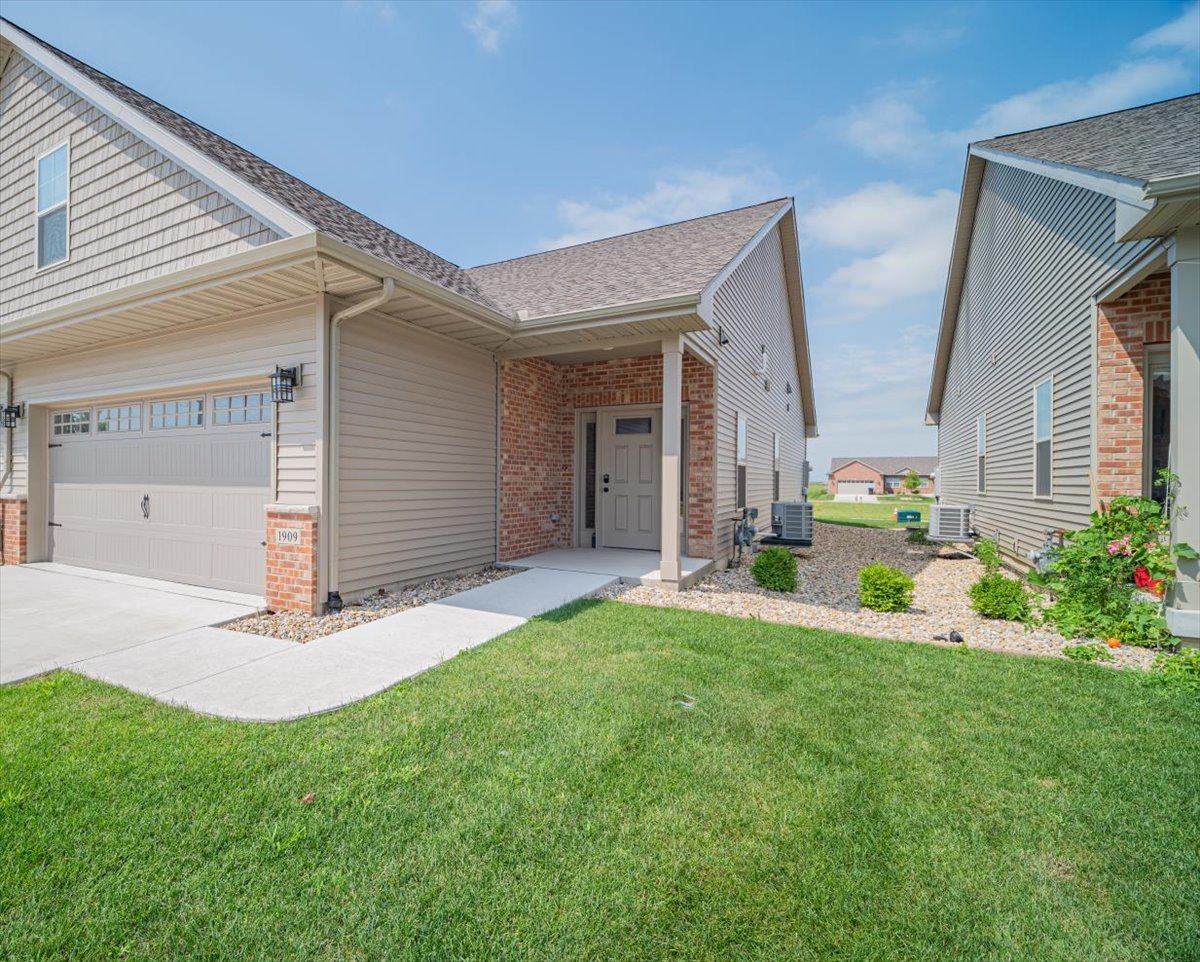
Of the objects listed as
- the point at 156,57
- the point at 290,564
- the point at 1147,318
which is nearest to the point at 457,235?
the point at 156,57

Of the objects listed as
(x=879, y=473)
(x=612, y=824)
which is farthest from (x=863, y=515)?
(x=879, y=473)

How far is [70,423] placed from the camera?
791cm

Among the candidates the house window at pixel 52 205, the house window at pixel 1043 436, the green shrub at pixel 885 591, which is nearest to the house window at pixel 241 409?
the house window at pixel 52 205

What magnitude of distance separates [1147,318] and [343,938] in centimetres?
799

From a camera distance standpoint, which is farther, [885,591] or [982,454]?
[982,454]

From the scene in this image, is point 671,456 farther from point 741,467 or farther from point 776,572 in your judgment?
point 741,467

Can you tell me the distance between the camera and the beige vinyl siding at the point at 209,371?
17.3ft

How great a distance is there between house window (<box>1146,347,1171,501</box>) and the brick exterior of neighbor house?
180 inches

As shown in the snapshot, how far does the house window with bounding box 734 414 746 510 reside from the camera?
931 centimetres

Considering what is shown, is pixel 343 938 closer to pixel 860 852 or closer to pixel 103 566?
pixel 860 852

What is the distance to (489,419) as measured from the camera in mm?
7543

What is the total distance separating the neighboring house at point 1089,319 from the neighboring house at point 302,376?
11.9 feet

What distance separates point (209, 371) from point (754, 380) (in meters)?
8.55

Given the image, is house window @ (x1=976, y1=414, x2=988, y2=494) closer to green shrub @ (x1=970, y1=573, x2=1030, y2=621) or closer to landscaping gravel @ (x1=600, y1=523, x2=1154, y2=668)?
landscaping gravel @ (x1=600, y1=523, x2=1154, y2=668)
